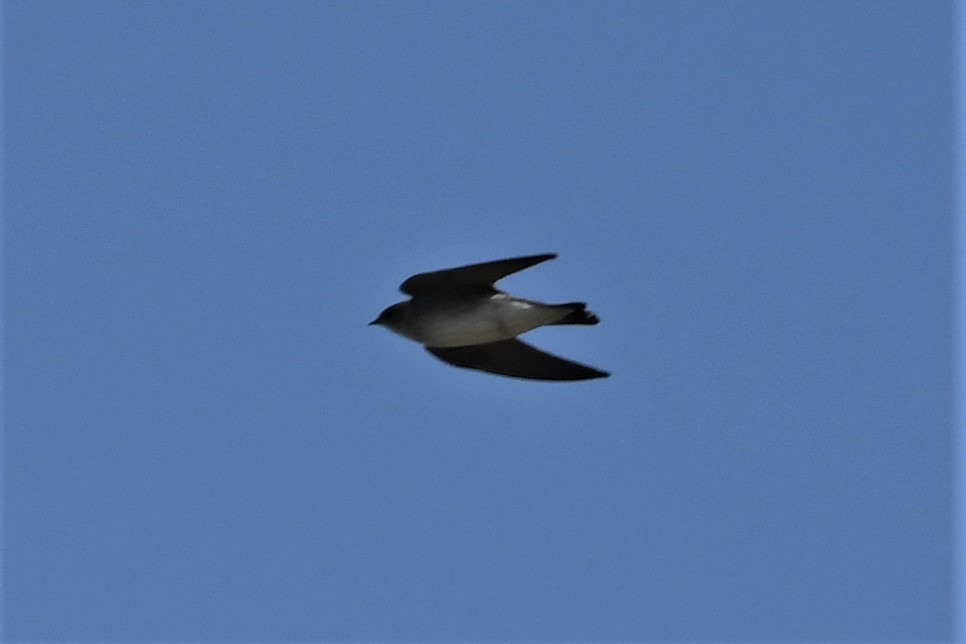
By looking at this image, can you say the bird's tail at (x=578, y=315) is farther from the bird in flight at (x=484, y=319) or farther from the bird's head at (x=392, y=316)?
the bird's head at (x=392, y=316)

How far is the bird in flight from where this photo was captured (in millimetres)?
11547

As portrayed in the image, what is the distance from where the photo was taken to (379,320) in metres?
12.5

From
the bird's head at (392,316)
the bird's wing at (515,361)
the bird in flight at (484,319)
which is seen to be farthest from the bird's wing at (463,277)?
the bird's wing at (515,361)

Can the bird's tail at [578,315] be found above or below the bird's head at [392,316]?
below

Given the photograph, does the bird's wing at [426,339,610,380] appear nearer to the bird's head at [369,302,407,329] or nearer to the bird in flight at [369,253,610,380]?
the bird in flight at [369,253,610,380]

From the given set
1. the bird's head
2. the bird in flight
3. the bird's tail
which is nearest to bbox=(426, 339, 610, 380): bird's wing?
the bird in flight

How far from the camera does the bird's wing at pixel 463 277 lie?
11.2 m

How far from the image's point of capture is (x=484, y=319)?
1181 centimetres

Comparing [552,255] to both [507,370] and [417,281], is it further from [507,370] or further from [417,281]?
[507,370]

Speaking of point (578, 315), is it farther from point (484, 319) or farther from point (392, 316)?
point (392, 316)

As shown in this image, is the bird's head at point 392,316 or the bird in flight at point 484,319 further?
the bird's head at point 392,316

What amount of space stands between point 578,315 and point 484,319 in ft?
1.86

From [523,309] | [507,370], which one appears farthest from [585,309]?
[507,370]

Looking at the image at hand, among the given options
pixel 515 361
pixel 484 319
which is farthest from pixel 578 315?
pixel 515 361
